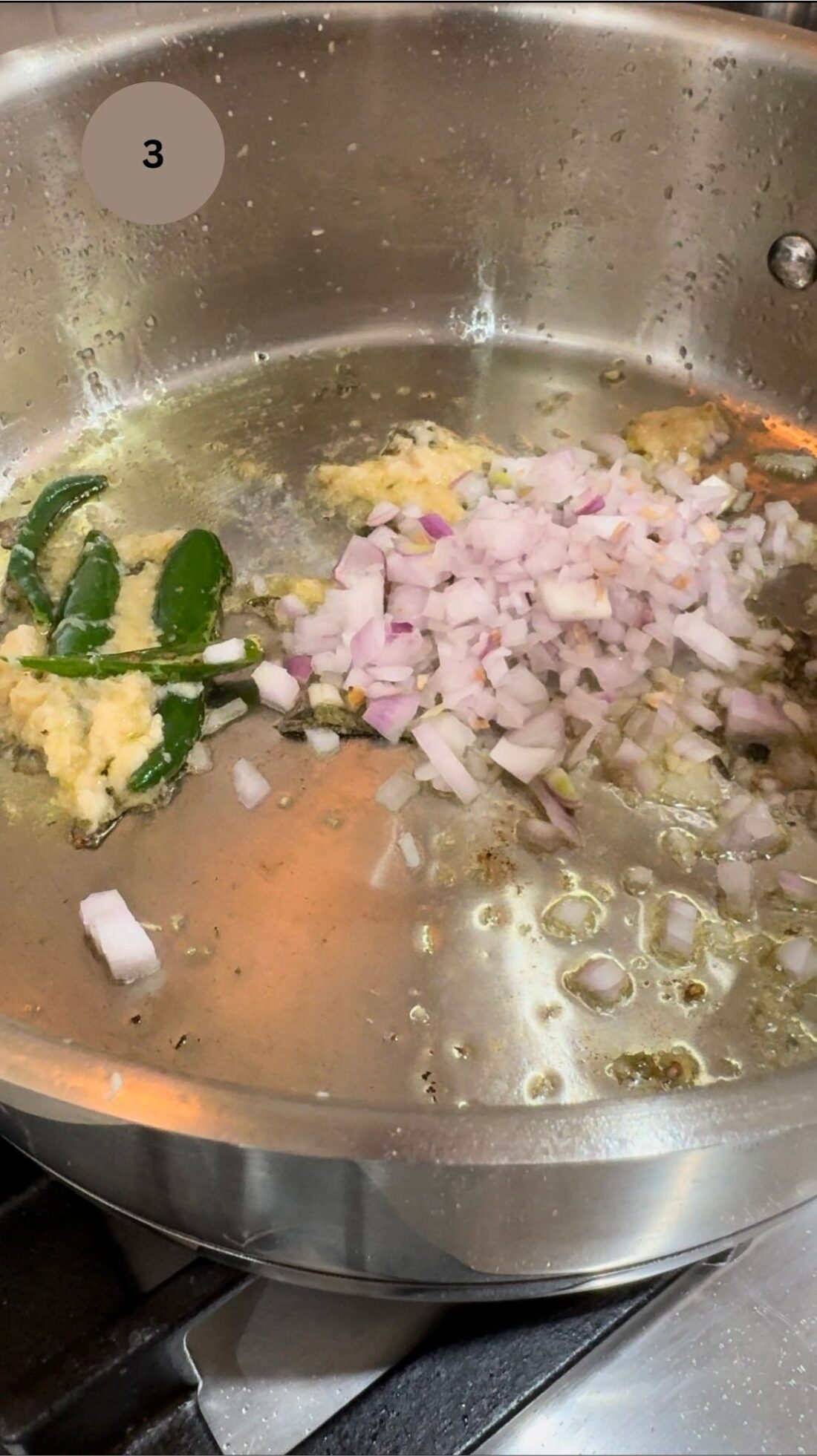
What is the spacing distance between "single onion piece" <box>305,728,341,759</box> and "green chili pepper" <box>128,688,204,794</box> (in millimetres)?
82

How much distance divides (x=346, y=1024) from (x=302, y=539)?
1.47 feet

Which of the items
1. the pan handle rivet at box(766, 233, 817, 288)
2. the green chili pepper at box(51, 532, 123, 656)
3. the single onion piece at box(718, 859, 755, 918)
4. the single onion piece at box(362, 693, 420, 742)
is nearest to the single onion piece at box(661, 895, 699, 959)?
the single onion piece at box(718, 859, 755, 918)

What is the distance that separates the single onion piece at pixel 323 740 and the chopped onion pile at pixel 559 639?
35 millimetres

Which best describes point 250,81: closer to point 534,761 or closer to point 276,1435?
point 534,761

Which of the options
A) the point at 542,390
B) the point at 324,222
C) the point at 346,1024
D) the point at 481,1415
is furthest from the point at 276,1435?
the point at 324,222

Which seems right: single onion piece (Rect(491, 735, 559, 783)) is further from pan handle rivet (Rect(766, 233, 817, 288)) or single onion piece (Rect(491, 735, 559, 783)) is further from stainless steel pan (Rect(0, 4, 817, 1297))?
pan handle rivet (Rect(766, 233, 817, 288))

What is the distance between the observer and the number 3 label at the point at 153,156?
1009mm

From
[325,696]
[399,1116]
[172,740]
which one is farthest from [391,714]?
[399,1116]

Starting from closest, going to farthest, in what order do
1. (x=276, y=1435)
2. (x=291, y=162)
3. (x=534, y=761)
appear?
(x=276, y=1435), (x=534, y=761), (x=291, y=162)

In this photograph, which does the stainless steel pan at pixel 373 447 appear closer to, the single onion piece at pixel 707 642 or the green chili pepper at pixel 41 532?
the green chili pepper at pixel 41 532

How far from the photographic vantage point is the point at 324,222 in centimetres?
112

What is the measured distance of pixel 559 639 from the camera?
87 cm

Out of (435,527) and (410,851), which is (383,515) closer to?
(435,527)

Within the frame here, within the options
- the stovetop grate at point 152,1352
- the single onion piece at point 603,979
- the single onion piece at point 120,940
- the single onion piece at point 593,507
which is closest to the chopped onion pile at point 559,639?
the single onion piece at point 593,507
